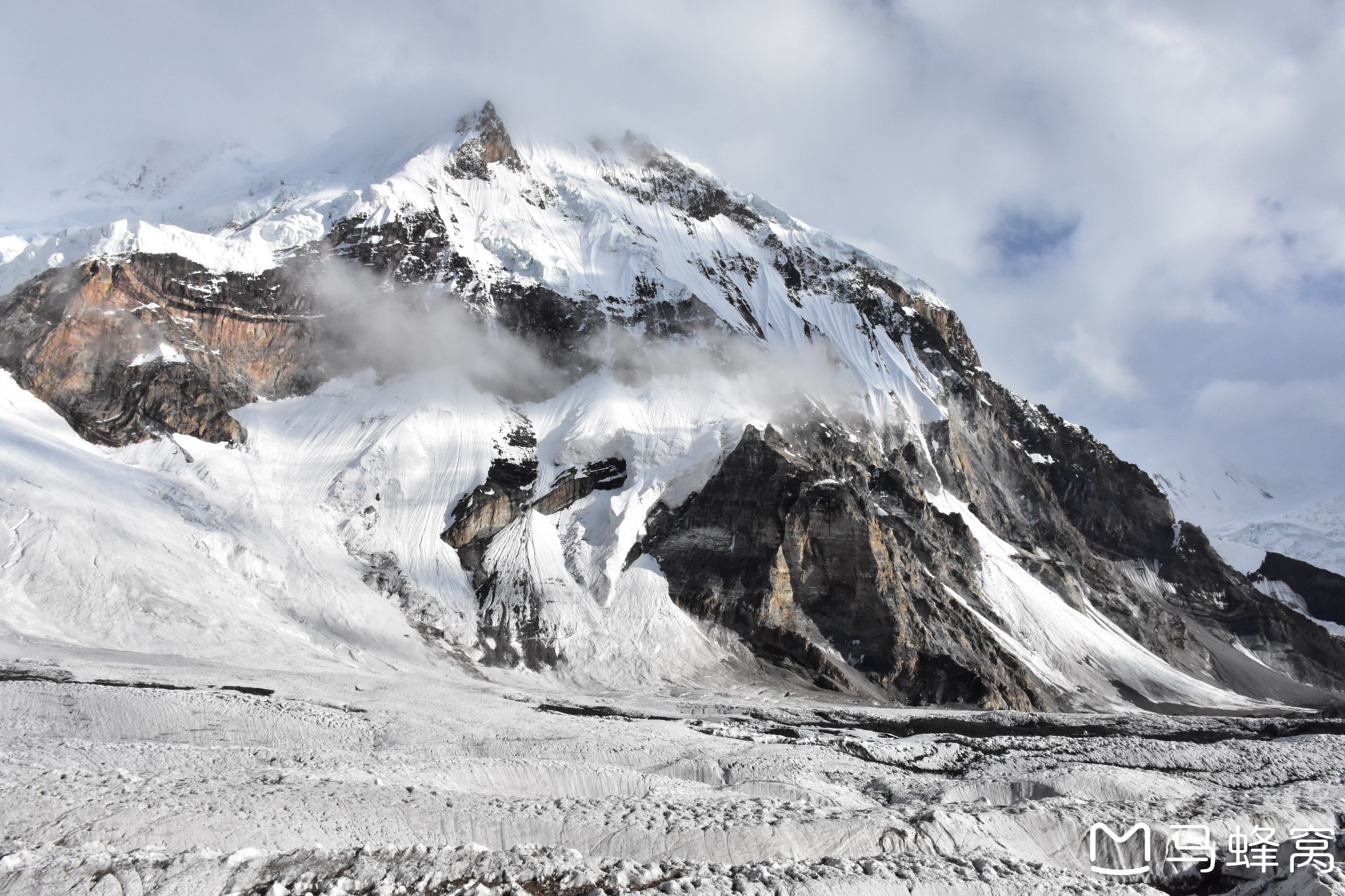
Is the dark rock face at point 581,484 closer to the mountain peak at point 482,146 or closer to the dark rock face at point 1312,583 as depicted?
the mountain peak at point 482,146

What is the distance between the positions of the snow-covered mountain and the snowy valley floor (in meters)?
24.8

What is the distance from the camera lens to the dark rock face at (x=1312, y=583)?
166m

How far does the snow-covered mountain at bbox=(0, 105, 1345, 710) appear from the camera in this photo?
75562 millimetres

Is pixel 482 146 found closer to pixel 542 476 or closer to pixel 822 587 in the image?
pixel 542 476

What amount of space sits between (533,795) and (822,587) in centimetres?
6893

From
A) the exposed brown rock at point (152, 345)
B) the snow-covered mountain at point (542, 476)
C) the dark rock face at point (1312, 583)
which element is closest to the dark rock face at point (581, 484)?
the snow-covered mountain at point (542, 476)

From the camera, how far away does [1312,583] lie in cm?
17338

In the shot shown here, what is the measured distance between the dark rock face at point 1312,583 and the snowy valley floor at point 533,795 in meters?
151

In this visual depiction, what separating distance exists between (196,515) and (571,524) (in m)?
39.3

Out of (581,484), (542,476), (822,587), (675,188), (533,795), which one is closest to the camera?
(533,795)

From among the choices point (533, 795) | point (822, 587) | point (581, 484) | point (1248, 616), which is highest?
point (1248, 616)

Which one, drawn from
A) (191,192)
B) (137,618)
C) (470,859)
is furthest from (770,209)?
(470,859)

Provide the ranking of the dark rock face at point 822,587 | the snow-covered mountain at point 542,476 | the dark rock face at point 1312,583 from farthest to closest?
the dark rock face at point 1312,583 < the dark rock face at point 822,587 < the snow-covered mountain at point 542,476

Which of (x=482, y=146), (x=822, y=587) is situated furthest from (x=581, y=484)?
(x=482, y=146)
